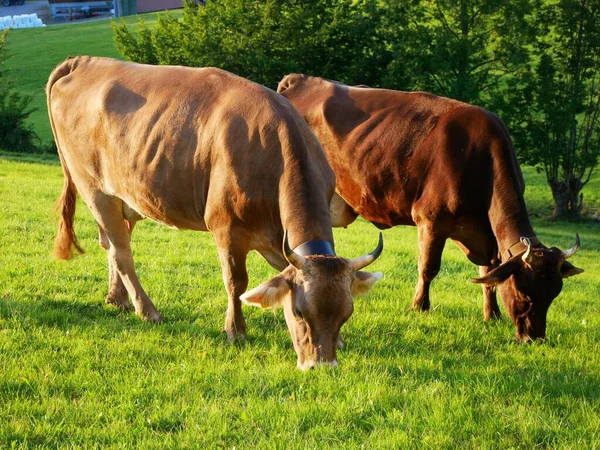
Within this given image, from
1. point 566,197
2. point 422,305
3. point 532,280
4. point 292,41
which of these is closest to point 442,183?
point 422,305

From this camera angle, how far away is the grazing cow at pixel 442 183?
26.7ft

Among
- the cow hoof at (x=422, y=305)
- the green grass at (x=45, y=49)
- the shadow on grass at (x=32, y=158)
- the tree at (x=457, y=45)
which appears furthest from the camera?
the green grass at (x=45, y=49)

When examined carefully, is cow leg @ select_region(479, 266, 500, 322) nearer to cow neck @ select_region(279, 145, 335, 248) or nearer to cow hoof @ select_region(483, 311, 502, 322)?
cow hoof @ select_region(483, 311, 502, 322)

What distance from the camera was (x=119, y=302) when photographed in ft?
28.3

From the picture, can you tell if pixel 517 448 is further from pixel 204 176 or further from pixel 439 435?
pixel 204 176

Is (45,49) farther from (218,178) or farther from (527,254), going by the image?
(527,254)

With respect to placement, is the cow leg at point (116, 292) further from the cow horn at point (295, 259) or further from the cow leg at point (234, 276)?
the cow horn at point (295, 259)

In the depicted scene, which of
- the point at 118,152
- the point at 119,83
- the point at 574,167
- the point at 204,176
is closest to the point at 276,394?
the point at 204,176

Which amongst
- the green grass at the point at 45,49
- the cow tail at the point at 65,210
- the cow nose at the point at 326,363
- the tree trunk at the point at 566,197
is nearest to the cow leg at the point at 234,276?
the cow nose at the point at 326,363

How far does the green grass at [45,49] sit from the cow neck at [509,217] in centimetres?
3616

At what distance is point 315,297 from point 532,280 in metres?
2.85

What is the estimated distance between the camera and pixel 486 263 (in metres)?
9.41

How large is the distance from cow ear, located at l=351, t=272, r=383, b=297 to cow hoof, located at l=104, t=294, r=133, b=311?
3.01 meters

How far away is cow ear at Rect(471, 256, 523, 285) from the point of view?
8.01 metres
